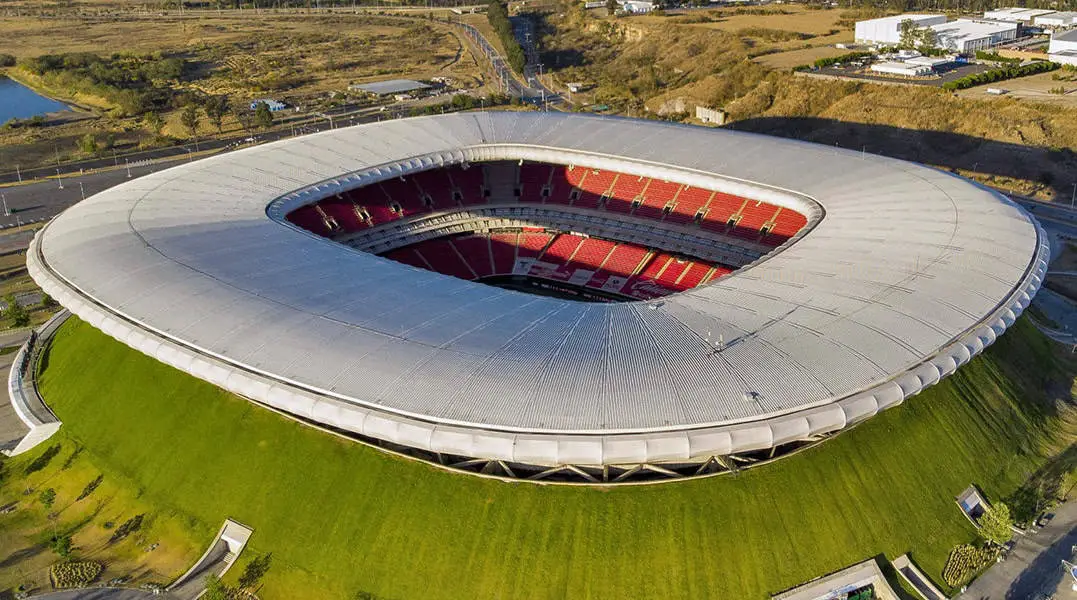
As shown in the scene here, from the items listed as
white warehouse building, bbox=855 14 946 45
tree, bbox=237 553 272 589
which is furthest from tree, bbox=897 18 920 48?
tree, bbox=237 553 272 589

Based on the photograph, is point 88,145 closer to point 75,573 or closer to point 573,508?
point 75,573

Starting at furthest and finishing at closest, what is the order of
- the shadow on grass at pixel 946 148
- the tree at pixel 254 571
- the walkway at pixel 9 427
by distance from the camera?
1. the shadow on grass at pixel 946 148
2. the walkway at pixel 9 427
3. the tree at pixel 254 571

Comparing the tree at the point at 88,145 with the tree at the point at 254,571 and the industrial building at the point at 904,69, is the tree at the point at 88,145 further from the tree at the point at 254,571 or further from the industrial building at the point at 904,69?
the industrial building at the point at 904,69

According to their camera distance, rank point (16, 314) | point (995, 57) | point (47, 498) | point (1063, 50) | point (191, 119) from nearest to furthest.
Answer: point (47, 498) < point (16, 314) < point (1063, 50) < point (995, 57) < point (191, 119)

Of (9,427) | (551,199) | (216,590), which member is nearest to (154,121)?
(551,199)

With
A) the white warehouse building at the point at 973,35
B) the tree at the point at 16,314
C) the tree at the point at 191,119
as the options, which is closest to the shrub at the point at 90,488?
the tree at the point at 16,314

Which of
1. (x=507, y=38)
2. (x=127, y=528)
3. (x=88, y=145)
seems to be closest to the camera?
(x=127, y=528)

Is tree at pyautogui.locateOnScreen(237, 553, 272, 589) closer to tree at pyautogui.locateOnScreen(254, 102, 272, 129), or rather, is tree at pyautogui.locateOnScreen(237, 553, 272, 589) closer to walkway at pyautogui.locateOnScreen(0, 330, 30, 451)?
Result: walkway at pyautogui.locateOnScreen(0, 330, 30, 451)
